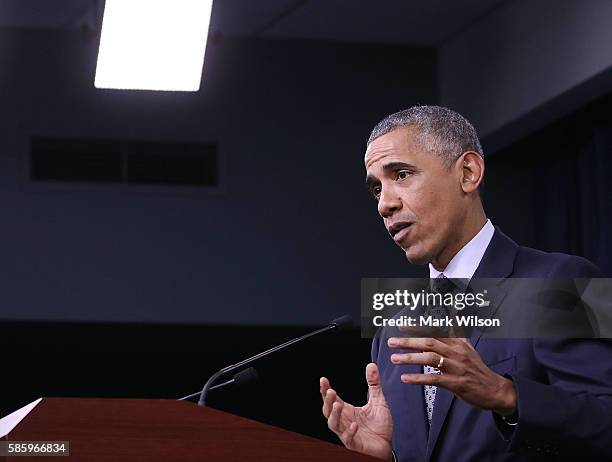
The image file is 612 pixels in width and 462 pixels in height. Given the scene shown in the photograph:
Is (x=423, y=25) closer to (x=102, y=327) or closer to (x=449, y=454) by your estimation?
(x=102, y=327)

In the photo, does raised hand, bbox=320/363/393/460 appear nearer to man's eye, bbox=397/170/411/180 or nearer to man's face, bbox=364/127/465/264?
man's face, bbox=364/127/465/264

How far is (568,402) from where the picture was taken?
1.83 metres

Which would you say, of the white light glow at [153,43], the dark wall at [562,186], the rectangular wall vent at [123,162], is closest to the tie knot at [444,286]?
the white light glow at [153,43]

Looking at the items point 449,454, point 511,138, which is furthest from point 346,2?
point 449,454

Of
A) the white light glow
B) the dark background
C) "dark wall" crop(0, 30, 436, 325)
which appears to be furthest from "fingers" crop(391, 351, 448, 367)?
"dark wall" crop(0, 30, 436, 325)

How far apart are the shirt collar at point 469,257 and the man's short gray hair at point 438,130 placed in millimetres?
147

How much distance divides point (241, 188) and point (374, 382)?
4.22 meters

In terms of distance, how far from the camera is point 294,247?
20.5 feet

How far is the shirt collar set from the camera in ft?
7.30

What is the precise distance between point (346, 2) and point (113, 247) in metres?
1.63

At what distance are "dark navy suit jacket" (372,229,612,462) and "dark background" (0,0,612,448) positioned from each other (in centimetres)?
369

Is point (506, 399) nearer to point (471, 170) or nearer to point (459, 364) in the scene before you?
point (459, 364)

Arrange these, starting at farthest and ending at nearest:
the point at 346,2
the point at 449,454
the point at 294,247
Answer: the point at 294,247
the point at 346,2
the point at 449,454

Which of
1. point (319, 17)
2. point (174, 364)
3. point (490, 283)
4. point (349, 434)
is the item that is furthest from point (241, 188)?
point (349, 434)
